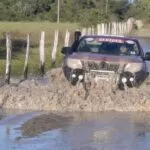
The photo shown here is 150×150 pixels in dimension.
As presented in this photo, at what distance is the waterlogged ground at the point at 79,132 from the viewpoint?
11.2 metres

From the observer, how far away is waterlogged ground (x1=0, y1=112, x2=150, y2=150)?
11.2 meters

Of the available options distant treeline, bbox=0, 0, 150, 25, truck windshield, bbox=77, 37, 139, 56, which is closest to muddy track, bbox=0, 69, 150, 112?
truck windshield, bbox=77, 37, 139, 56

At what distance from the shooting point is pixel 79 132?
12805 millimetres

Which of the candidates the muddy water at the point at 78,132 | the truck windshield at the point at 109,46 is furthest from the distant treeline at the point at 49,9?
the muddy water at the point at 78,132

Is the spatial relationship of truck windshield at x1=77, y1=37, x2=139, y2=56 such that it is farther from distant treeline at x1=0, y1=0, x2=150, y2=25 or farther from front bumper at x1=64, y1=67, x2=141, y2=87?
distant treeline at x1=0, y1=0, x2=150, y2=25

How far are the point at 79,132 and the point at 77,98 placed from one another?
3.83 metres

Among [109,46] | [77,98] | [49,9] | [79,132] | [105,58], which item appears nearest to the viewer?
[79,132]

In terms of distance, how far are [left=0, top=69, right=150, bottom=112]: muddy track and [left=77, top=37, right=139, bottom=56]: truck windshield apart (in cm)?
170

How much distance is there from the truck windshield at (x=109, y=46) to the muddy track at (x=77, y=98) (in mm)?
1705

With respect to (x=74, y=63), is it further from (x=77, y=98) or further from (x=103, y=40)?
(x=103, y=40)

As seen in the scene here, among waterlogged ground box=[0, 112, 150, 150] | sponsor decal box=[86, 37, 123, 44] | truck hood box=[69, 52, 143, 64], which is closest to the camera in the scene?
waterlogged ground box=[0, 112, 150, 150]

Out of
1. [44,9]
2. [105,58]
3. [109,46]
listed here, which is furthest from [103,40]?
[44,9]

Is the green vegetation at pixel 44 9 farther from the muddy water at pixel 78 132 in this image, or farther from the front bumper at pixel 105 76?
the muddy water at pixel 78 132

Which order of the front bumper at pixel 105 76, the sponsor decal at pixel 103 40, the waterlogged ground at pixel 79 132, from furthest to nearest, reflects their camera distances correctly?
the sponsor decal at pixel 103 40 < the front bumper at pixel 105 76 < the waterlogged ground at pixel 79 132
